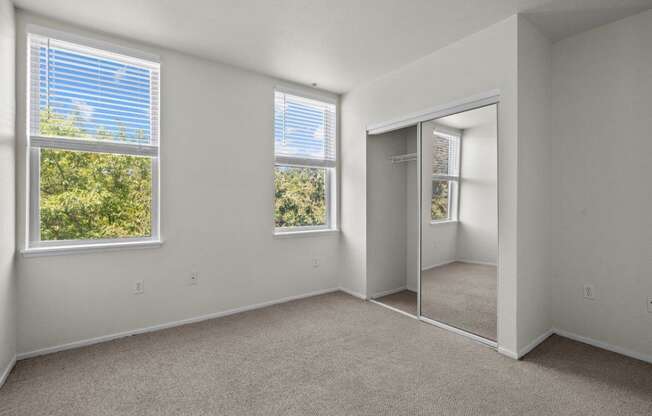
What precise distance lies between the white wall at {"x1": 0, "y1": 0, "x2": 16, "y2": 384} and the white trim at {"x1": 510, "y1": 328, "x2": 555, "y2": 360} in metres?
3.72

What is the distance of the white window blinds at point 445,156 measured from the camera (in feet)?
9.82

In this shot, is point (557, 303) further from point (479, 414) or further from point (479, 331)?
point (479, 414)

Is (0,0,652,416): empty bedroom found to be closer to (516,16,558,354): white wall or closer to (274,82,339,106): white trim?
(516,16,558,354): white wall

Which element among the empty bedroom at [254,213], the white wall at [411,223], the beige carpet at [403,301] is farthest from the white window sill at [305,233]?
the beige carpet at [403,301]

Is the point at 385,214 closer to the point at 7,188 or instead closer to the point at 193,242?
the point at 193,242

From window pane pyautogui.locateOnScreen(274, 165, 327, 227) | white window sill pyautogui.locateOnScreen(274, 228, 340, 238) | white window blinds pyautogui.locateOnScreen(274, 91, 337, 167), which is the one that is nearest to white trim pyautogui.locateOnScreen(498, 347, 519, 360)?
white window sill pyautogui.locateOnScreen(274, 228, 340, 238)

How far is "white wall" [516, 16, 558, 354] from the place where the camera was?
252 centimetres

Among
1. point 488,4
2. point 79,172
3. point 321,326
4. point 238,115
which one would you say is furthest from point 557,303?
point 79,172

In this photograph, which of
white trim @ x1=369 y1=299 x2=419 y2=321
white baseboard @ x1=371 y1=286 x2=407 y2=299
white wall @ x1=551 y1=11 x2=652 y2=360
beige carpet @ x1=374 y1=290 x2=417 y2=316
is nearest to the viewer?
white wall @ x1=551 y1=11 x2=652 y2=360

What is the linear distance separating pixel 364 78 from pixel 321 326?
9.24ft

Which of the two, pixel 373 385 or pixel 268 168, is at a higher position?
pixel 268 168

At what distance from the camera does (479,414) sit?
1811mm

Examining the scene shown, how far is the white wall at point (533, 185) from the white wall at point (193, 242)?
2321 mm

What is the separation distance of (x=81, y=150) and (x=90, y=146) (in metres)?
0.07
